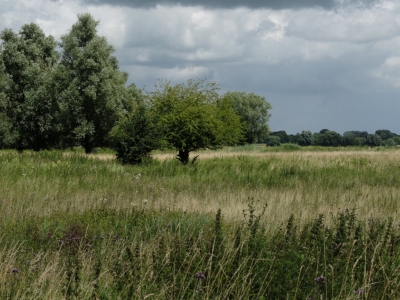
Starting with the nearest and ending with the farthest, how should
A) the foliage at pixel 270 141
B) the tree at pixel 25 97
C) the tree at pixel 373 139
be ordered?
1. the tree at pixel 25 97
2. the foliage at pixel 270 141
3. the tree at pixel 373 139

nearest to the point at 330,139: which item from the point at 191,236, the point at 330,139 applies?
the point at 330,139

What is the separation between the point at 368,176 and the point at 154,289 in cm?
1588

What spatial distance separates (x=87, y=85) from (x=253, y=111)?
168ft

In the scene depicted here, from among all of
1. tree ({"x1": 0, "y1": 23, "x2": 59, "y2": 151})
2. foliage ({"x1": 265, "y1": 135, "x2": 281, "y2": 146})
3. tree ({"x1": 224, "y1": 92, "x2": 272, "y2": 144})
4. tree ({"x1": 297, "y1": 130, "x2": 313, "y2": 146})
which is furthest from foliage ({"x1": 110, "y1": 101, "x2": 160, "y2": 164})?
tree ({"x1": 297, "y1": 130, "x2": 313, "y2": 146})

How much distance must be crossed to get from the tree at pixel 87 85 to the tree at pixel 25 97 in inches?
79.9

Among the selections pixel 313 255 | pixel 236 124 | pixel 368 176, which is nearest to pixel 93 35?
pixel 236 124

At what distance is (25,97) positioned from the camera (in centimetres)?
4547

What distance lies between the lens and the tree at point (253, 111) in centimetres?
8894

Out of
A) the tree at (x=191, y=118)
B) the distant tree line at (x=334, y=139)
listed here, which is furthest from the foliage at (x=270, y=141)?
the tree at (x=191, y=118)

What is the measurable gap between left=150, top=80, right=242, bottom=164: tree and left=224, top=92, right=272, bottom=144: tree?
214 feet

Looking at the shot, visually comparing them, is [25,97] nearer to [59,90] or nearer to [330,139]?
[59,90]

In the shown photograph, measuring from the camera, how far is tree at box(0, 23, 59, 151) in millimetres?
45031

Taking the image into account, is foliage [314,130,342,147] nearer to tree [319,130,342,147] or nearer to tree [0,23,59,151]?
tree [319,130,342,147]

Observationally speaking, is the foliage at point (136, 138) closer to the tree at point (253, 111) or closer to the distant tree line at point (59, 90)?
the distant tree line at point (59, 90)
